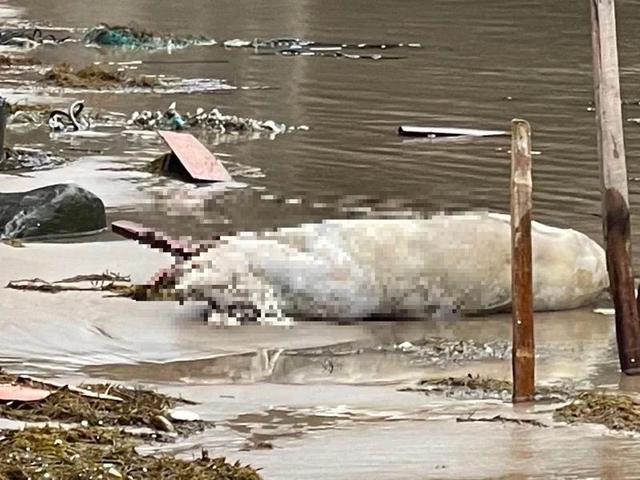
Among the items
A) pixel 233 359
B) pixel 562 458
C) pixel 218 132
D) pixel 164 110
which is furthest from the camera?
pixel 164 110

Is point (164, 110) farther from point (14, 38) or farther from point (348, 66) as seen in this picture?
point (14, 38)

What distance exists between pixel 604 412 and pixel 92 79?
15.6 m

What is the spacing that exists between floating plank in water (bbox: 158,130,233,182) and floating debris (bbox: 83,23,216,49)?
1293cm

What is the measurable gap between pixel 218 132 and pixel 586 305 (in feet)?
25.9

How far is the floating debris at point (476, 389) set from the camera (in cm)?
758

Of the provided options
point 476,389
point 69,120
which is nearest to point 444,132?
point 69,120

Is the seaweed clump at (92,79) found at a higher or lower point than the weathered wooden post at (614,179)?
higher

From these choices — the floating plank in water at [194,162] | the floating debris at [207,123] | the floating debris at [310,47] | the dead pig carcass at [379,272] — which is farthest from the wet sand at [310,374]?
the floating debris at [310,47]

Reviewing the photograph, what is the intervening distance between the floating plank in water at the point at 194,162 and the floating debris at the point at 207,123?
223 cm

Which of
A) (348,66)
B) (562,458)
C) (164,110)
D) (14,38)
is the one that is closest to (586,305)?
(562,458)

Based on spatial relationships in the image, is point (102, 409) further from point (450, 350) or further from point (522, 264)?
point (450, 350)

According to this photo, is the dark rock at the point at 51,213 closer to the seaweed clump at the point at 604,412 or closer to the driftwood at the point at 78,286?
the driftwood at the point at 78,286

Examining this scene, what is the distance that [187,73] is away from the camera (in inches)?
917

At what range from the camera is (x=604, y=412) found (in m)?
7.09
